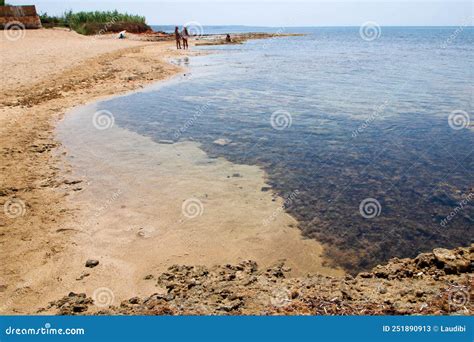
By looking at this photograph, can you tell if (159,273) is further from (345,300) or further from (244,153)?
(244,153)

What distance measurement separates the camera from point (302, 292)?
4.91 m

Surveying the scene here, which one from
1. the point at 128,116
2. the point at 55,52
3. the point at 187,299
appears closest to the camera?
the point at 187,299

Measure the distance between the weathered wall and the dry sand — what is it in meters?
41.1

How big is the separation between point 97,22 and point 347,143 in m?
72.0

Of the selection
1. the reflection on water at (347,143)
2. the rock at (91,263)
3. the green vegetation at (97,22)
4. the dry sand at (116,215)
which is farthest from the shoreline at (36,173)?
the green vegetation at (97,22)

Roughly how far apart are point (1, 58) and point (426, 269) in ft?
89.2

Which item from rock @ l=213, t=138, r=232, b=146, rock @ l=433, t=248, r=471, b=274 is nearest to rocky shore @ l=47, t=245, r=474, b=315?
→ rock @ l=433, t=248, r=471, b=274

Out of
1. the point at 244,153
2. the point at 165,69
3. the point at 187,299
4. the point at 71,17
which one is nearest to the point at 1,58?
the point at 165,69

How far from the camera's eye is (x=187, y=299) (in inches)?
189

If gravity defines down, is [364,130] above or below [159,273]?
above

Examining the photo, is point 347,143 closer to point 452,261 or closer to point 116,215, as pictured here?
point 452,261

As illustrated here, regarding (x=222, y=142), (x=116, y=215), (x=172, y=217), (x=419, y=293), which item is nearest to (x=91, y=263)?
(x=116, y=215)

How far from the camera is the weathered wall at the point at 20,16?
1762 inches

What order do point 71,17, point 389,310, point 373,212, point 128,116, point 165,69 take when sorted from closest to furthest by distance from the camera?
1. point 389,310
2. point 373,212
3. point 128,116
4. point 165,69
5. point 71,17
